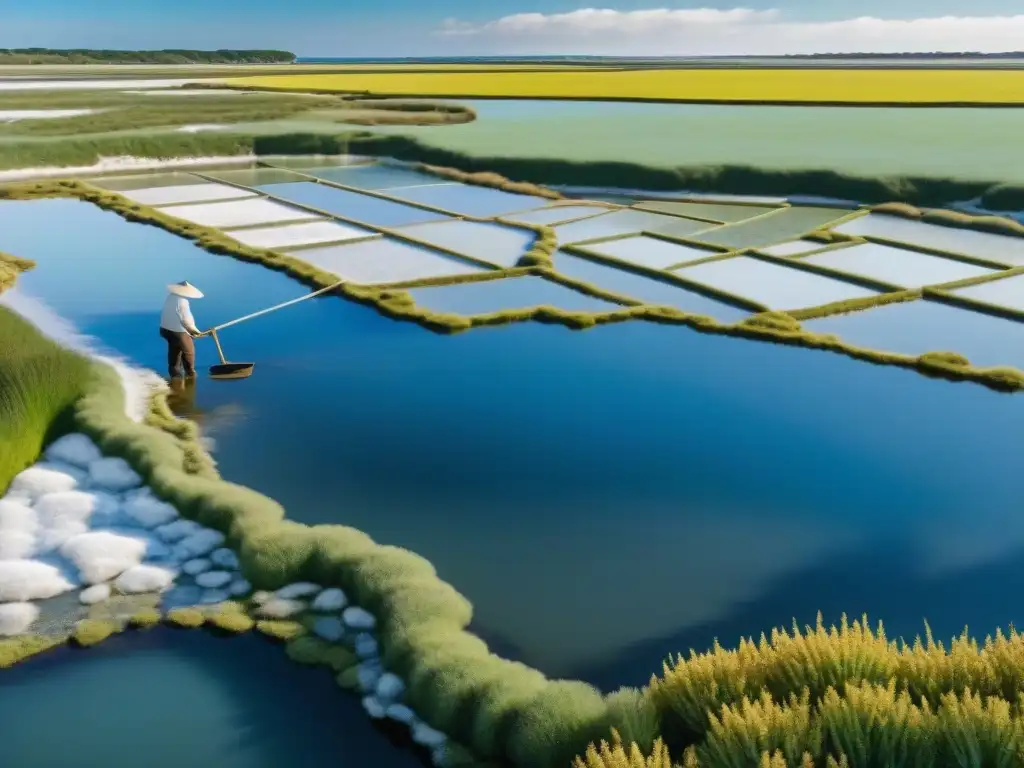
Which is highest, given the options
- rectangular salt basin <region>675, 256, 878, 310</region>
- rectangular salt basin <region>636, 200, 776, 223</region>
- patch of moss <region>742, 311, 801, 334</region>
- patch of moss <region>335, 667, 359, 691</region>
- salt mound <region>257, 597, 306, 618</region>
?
rectangular salt basin <region>636, 200, 776, 223</region>

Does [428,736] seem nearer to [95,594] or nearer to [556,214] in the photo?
[95,594]

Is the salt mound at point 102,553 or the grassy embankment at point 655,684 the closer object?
the grassy embankment at point 655,684

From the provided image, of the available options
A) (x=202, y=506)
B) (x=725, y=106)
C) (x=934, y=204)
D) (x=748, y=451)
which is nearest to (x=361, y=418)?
(x=202, y=506)

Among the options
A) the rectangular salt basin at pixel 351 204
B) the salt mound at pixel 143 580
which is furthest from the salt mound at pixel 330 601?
the rectangular salt basin at pixel 351 204

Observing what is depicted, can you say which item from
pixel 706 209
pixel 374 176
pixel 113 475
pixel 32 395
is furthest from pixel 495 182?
pixel 113 475

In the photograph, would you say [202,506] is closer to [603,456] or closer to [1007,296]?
[603,456]

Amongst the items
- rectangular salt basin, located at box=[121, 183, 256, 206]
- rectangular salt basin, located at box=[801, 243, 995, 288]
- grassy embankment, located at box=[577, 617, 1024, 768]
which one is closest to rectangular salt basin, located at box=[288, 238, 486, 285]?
rectangular salt basin, located at box=[801, 243, 995, 288]

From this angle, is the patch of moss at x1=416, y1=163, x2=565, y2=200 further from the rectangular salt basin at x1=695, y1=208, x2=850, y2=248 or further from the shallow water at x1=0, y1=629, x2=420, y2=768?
the shallow water at x1=0, y1=629, x2=420, y2=768

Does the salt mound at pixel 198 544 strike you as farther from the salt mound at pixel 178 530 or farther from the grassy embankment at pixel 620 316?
the grassy embankment at pixel 620 316
